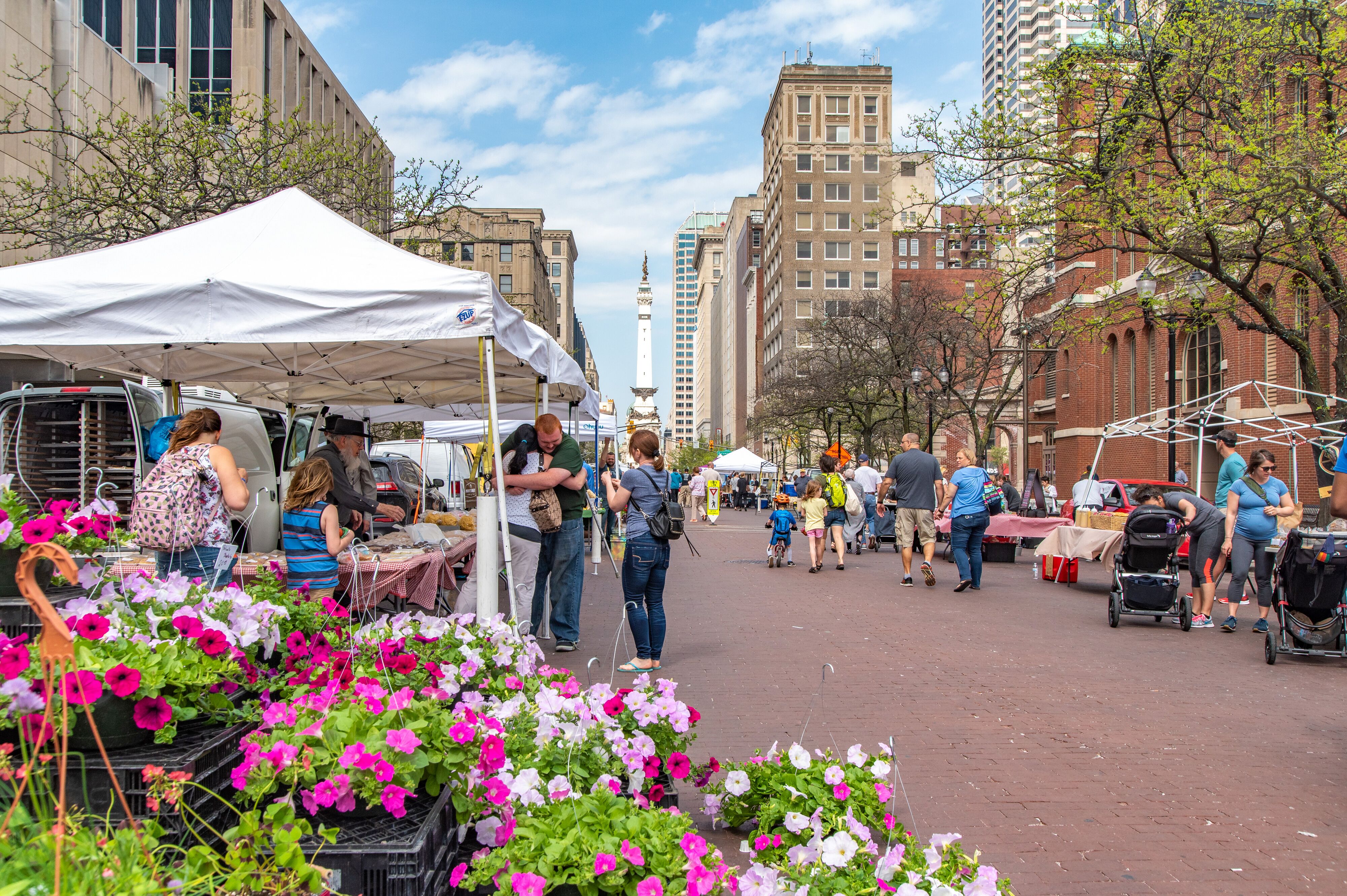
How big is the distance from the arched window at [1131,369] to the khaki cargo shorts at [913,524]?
85.9ft

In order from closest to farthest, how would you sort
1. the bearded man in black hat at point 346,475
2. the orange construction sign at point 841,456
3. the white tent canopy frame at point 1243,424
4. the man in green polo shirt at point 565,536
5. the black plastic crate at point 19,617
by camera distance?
the black plastic crate at point 19,617
the bearded man in black hat at point 346,475
the man in green polo shirt at point 565,536
the white tent canopy frame at point 1243,424
the orange construction sign at point 841,456

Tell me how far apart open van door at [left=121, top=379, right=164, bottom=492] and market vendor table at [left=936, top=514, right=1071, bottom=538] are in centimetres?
1335

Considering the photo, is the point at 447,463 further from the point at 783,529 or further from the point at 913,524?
the point at 913,524

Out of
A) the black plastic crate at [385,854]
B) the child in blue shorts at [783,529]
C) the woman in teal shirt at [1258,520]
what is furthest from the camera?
the child in blue shorts at [783,529]

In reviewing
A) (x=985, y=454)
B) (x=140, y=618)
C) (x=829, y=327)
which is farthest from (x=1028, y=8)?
(x=140, y=618)

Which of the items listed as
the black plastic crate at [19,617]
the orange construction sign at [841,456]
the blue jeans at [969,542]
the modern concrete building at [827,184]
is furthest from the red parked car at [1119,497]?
the modern concrete building at [827,184]

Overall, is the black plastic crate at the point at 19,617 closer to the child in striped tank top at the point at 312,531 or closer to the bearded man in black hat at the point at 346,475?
the child in striped tank top at the point at 312,531

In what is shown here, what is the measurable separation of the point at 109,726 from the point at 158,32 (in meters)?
46.2

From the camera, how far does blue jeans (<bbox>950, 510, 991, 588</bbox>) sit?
13164mm

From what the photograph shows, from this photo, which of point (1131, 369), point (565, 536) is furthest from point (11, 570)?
point (1131, 369)

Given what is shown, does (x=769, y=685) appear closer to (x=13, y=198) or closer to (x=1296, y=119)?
(x=1296, y=119)

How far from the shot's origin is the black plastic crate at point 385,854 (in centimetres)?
260

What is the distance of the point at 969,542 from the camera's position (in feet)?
44.2

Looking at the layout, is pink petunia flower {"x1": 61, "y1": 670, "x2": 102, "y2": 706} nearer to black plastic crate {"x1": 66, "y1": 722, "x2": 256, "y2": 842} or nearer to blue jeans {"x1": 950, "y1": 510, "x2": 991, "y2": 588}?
black plastic crate {"x1": 66, "y1": 722, "x2": 256, "y2": 842}
